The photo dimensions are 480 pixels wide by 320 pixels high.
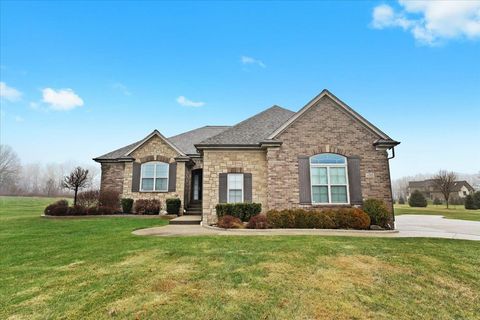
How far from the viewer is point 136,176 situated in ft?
53.6

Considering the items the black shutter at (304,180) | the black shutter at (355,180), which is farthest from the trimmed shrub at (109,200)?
the black shutter at (355,180)

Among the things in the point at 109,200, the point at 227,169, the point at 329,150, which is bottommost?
the point at 109,200

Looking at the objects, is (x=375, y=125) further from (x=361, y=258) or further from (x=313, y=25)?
(x=361, y=258)

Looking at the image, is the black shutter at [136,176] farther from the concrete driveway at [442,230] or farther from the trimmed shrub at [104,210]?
the concrete driveway at [442,230]

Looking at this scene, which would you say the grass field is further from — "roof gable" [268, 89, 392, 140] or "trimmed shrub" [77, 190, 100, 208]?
"trimmed shrub" [77, 190, 100, 208]

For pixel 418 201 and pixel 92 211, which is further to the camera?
pixel 418 201

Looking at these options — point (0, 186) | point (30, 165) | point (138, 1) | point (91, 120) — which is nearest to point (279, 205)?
point (138, 1)

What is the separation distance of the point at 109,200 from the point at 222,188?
29.3ft

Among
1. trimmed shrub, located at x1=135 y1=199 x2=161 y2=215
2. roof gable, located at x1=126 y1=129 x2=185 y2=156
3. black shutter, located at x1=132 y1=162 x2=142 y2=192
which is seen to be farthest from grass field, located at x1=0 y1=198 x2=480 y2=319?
roof gable, located at x1=126 y1=129 x2=185 y2=156

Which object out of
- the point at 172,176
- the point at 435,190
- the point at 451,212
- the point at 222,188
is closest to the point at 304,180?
the point at 222,188

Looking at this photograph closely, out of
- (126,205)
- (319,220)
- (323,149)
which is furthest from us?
(126,205)

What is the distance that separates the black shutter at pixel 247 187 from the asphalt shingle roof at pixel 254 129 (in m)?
1.82

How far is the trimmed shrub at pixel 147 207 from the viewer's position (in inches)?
607

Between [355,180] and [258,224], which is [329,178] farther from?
[258,224]
